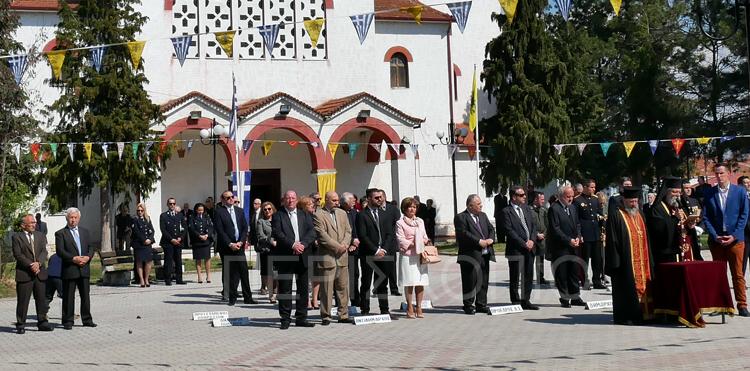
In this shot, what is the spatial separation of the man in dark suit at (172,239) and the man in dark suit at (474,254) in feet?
27.0

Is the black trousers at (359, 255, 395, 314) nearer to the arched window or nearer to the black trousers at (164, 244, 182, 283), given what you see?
the black trousers at (164, 244, 182, 283)

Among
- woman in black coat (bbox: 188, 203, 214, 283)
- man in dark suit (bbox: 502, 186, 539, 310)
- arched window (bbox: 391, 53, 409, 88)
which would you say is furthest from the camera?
arched window (bbox: 391, 53, 409, 88)

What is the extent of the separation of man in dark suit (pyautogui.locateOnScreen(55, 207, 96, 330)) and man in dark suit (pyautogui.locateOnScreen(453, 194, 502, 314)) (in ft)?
17.9

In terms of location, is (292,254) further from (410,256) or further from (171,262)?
(171,262)

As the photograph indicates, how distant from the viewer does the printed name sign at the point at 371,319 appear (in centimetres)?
1395

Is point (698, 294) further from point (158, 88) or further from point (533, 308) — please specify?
point (158, 88)

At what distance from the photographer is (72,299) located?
14383 mm

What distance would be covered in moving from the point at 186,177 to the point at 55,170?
25.3 feet

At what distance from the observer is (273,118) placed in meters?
36.1

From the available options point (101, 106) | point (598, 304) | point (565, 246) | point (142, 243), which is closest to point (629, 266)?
point (598, 304)

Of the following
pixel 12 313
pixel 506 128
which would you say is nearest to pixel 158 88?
pixel 506 128

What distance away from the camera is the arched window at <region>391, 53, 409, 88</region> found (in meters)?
41.7

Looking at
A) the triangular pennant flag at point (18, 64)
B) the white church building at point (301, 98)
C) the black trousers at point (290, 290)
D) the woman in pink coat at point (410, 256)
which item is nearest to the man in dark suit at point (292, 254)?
the black trousers at point (290, 290)

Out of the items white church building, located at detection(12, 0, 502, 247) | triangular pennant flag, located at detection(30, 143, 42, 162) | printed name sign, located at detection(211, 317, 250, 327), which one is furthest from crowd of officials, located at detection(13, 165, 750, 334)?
white church building, located at detection(12, 0, 502, 247)
